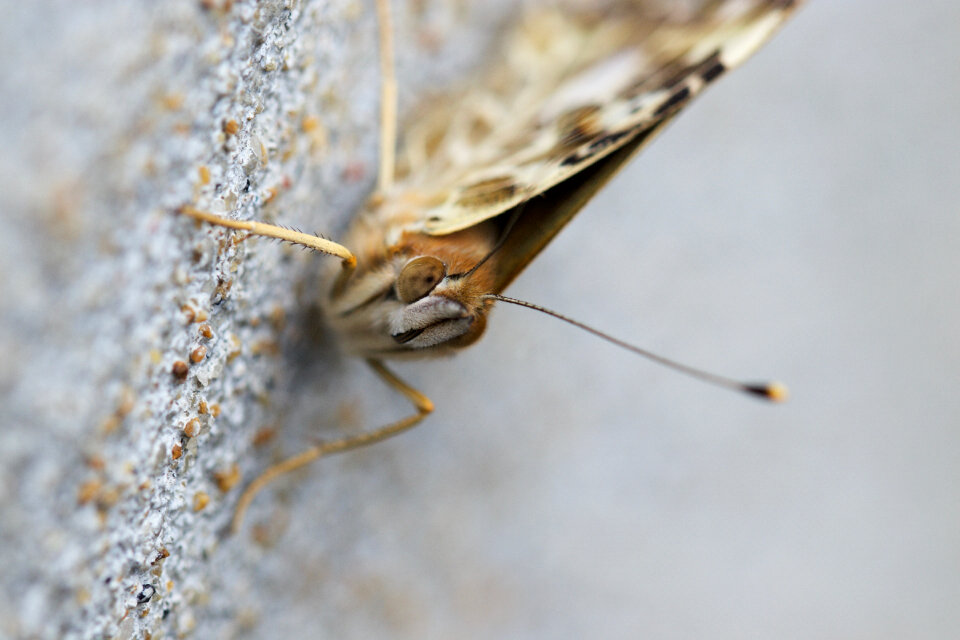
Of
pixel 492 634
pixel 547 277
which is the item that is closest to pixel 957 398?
pixel 547 277

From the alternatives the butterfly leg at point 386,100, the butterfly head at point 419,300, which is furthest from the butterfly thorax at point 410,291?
the butterfly leg at point 386,100

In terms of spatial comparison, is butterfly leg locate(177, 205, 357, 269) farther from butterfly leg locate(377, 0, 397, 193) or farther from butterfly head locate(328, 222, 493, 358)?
butterfly leg locate(377, 0, 397, 193)

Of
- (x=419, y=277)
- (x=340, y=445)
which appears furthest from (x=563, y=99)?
(x=340, y=445)

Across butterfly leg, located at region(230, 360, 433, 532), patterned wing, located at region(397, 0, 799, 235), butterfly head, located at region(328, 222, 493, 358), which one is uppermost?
patterned wing, located at region(397, 0, 799, 235)

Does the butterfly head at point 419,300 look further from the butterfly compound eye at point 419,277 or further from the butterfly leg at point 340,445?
the butterfly leg at point 340,445

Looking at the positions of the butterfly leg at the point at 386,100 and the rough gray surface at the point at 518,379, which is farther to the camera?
the butterfly leg at the point at 386,100

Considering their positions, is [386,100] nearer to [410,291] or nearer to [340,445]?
[410,291]

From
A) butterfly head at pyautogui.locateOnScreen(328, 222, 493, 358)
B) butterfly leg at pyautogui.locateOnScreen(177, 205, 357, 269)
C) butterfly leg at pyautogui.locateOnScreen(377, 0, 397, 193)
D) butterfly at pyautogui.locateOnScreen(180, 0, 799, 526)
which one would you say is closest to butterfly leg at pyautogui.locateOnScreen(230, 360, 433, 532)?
butterfly at pyautogui.locateOnScreen(180, 0, 799, 526)
